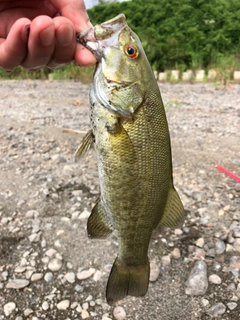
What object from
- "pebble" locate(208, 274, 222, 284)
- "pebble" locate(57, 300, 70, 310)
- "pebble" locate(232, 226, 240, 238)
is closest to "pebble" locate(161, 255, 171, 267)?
"pebble" locate(208, 274, 222, 284)

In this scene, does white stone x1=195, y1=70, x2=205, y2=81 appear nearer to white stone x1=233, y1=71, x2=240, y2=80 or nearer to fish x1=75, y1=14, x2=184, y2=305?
white stone x1=233, y1=71, x2=240, y2=80

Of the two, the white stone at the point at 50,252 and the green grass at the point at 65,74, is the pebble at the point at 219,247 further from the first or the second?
the green grass at the point at 65,74

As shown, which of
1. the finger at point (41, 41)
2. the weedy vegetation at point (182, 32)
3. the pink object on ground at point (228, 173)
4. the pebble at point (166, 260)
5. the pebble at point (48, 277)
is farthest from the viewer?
the weedy vegetation at point (182, 32)

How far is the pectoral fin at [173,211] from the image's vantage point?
1.95 metres

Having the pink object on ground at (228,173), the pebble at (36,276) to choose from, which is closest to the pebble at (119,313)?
the pebble at (36,276)

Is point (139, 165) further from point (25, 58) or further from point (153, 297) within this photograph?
point (153, 297)

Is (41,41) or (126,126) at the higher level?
(41,41)

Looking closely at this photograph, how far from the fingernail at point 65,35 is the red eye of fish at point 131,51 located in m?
0.28

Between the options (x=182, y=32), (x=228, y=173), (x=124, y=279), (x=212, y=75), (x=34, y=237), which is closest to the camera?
(x=124, y=279)

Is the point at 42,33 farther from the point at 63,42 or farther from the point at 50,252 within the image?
the point at 50,252

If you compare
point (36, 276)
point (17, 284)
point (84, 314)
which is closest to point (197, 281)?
point (84, 314)

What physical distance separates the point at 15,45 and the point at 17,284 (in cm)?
194

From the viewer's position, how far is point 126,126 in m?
1.72

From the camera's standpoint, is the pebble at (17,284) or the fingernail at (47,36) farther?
the pebble at (17,284)
